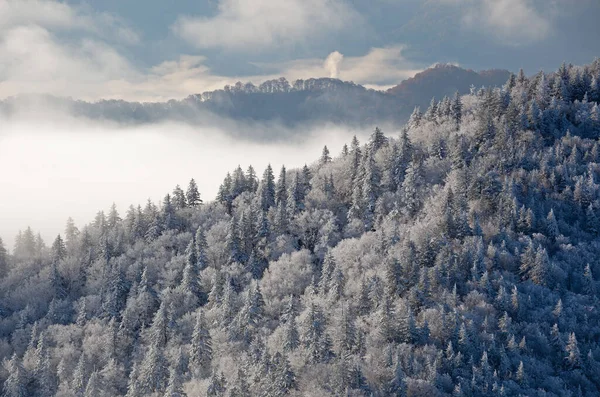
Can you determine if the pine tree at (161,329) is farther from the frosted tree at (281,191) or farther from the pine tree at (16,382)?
the frosted tree at (281,191)

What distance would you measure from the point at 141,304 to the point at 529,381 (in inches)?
2990

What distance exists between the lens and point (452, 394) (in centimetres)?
7694

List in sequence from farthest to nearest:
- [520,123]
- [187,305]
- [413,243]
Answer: [520,123], [187,305], [413,243]

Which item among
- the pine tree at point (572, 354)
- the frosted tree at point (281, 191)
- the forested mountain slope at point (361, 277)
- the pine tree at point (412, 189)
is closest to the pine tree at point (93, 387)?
the forested mountain slope at point (361, 277)

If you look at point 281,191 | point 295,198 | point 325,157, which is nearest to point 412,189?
point 295,198

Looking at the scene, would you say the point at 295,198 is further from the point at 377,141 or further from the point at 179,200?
the point at 179,200

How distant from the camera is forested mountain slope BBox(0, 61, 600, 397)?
83.8m

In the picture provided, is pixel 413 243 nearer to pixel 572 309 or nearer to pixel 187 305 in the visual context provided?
pixel 572 309

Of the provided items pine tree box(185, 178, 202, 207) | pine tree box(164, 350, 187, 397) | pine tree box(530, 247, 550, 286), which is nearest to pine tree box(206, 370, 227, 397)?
pine tree box(164, 350, 187, 397)

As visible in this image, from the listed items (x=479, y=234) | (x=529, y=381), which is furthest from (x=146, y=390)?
(x=479, y=234)

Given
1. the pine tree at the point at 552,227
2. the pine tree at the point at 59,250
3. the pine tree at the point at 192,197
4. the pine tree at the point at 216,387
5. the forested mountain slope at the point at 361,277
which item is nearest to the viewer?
the pine tree at the point at 216,387

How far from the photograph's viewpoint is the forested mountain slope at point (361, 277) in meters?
83.8

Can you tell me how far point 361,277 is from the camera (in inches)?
4048

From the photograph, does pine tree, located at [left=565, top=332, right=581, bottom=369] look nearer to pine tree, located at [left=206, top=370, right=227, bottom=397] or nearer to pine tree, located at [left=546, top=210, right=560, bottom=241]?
pine tree, located at [left=546, top=210, right=560, bottom=241]
